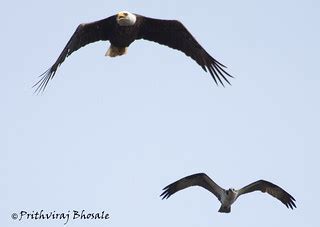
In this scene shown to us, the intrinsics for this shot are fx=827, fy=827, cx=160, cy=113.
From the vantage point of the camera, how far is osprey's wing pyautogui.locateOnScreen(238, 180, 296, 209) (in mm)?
15109

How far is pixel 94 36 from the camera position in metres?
14.3

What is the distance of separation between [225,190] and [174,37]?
2834mm

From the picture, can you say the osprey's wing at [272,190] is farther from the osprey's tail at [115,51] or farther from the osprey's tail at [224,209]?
the osprey's tail at [115,51]

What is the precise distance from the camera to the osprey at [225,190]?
14500 mm

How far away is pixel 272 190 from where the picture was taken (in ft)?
50.3

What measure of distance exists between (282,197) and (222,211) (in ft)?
5.21

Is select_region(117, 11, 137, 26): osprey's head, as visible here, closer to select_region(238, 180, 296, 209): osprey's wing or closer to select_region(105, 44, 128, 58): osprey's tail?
select_region(105, 44, 128, 58): osprey's tail

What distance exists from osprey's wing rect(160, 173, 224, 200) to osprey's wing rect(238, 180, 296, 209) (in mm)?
545

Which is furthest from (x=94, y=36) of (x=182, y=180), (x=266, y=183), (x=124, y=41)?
(x=266, y=183)

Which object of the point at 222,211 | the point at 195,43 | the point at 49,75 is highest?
the point at 195,43

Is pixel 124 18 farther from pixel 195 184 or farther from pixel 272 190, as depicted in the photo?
pixel 272 190

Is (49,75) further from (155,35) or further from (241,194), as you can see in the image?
(241,194)

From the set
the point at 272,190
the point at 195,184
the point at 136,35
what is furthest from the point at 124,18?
the point at 272,190

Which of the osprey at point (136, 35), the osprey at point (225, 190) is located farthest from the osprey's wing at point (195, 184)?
the osprey at point (136, 35)
